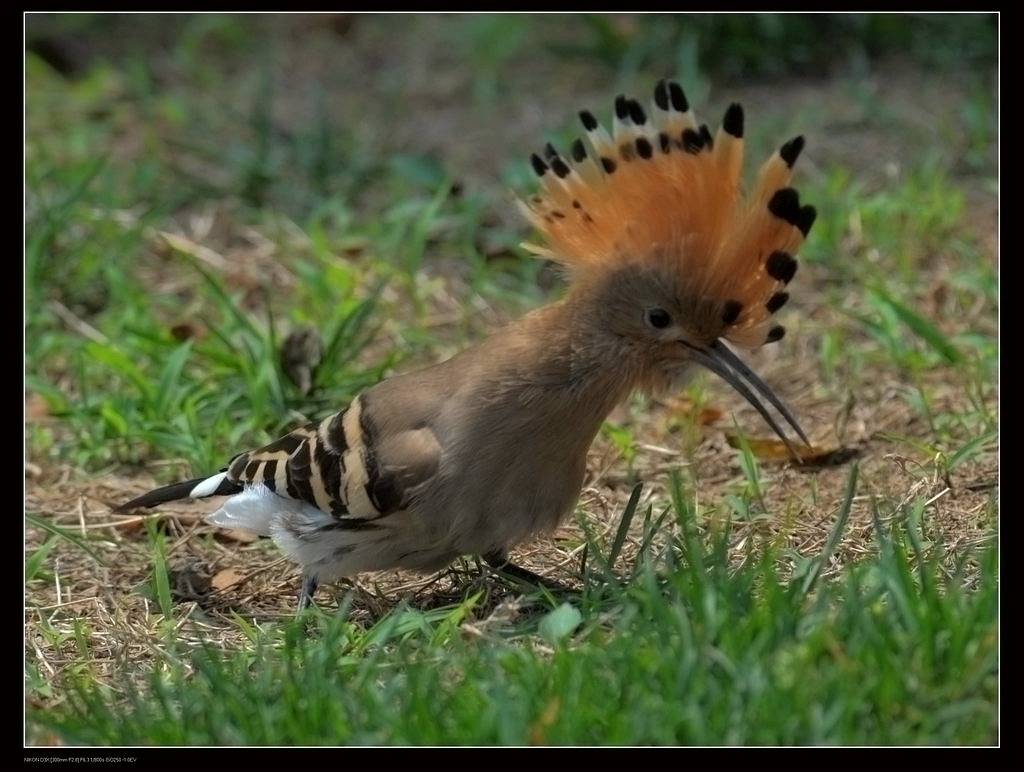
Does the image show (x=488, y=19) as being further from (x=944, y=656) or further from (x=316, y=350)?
(x=944, y=656)

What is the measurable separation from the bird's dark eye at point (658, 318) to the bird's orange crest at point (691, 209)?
0.08 m

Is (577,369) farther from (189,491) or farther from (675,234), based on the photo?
(189,491)

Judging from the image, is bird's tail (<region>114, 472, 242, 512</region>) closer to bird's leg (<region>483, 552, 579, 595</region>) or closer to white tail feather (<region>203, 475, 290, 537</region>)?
white tail feather (<region>203, 475, 290, 537</region>)

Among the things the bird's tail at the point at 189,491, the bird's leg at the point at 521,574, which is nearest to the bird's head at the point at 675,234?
the bird's leg at the point at 521,574

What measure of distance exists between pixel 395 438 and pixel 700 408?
1.40m

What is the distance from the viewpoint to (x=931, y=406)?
4.59m

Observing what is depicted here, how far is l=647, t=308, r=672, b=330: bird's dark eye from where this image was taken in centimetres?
352

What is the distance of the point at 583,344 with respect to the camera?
3.56 m

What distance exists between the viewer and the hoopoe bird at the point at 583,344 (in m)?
3.44

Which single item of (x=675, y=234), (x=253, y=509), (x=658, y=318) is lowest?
(x=253, y=509)

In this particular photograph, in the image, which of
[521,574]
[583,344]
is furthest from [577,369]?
[521,574]

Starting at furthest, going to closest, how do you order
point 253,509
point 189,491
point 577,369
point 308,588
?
point 189,491
point 253,509
point 308,588
point 577,369

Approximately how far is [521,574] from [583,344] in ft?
1.84

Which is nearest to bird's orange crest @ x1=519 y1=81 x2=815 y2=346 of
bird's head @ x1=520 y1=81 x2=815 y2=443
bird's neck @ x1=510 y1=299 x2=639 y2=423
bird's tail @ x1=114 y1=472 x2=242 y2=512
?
bird's head @ x1=520 y1=81 x2=815 y2=443
